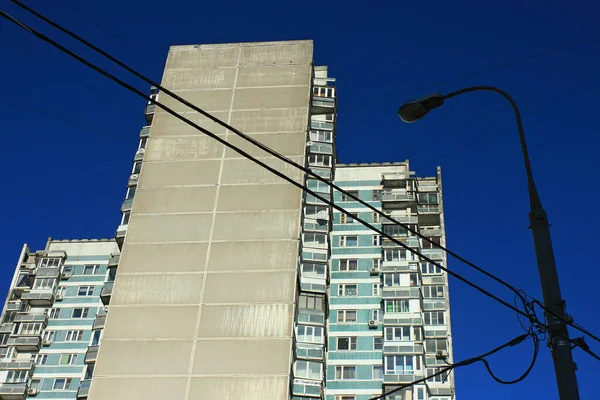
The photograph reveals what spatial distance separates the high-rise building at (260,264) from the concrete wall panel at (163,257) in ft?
0.30

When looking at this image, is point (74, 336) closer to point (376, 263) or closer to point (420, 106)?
point (376, 263)

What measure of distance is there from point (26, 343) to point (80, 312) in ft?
16.3

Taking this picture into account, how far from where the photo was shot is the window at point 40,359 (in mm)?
60281

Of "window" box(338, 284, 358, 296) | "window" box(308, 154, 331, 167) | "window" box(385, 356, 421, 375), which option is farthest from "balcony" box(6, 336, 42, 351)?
"window" box(385, 356, 421, 375)

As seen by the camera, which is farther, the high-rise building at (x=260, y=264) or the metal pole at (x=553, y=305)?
the high-rise building at (x=260, y=264)

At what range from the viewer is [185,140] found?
55062 millimetres

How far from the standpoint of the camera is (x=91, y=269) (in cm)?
6600

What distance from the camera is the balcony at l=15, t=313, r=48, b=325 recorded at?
6206 cm

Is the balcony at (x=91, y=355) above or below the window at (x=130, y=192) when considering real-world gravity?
below

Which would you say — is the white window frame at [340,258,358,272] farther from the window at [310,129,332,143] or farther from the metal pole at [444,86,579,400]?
the metal pole at [444,86,579,400]

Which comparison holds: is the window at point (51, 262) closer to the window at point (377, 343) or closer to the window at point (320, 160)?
the window at point (320, 160)

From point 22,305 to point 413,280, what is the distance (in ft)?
112

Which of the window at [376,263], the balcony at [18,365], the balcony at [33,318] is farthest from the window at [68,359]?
the window at [376,263]

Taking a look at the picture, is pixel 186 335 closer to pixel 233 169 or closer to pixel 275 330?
pixel 275 330
